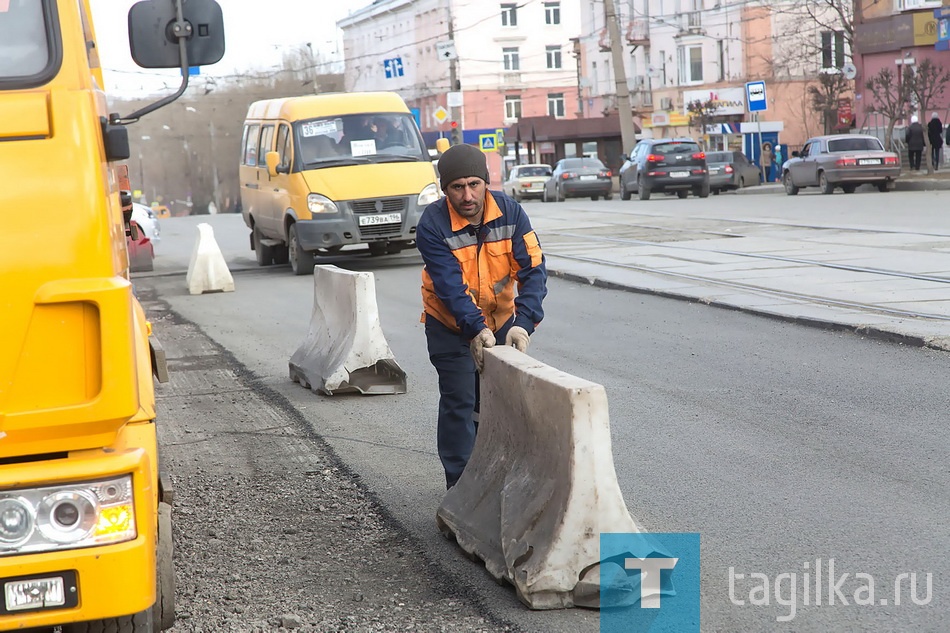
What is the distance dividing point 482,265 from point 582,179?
3640 centimetres

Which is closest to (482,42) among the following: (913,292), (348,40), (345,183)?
(348,40)

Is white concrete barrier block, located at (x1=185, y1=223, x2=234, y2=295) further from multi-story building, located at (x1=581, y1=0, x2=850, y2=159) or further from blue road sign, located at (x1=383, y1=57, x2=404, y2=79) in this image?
blue road sign, located at (x1=383, y1=57, x2=404, y2=79)

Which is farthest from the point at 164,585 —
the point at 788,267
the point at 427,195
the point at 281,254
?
the point at 281,254

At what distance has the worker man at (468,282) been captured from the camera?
5.20 metres

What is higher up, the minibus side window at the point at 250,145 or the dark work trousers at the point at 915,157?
the minibus side window at the point at 250,145

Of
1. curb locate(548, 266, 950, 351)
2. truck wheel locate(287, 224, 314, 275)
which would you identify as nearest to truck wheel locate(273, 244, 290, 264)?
truck wheel locate(287, 224, 314, 275)

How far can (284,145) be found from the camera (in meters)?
18.7

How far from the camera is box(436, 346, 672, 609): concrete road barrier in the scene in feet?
13.7

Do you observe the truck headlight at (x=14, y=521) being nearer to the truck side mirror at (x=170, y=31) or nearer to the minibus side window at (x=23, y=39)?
the minibus side window at (x=23, y=39)

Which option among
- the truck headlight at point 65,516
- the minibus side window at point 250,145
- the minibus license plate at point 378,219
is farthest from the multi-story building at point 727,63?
the truck headlight at point 65,516

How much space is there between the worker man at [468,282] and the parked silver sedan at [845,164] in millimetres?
27927

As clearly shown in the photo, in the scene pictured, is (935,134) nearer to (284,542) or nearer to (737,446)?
(737,446)

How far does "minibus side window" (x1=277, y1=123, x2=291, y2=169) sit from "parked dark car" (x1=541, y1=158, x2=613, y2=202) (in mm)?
23272

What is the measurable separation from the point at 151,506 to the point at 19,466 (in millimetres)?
371
